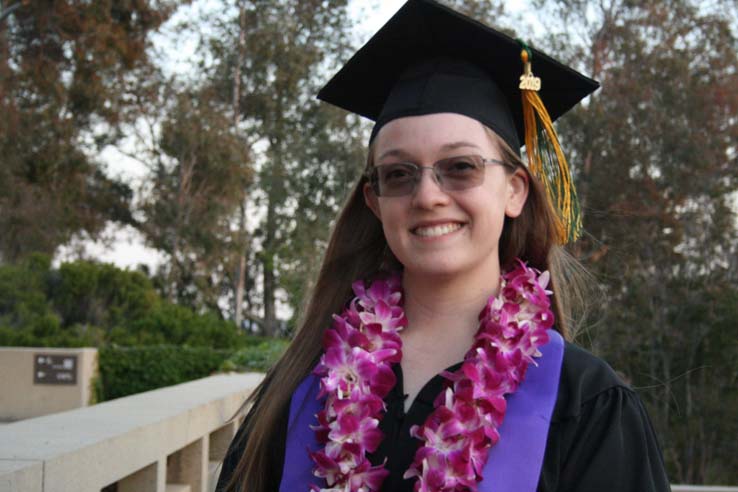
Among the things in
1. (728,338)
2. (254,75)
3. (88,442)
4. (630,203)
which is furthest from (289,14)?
(88,442)

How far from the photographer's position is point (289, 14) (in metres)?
25.8

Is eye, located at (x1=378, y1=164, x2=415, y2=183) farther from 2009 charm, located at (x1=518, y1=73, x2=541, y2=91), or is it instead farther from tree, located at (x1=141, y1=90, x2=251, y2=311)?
tree, located at (x1=141, y1=90, x2=251, y2=311)

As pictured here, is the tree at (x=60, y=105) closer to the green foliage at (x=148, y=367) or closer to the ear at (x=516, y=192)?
the green foliage at (x=148, y=367)

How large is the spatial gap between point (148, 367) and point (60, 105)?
9.02 m

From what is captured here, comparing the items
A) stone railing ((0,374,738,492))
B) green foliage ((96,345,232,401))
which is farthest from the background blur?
stone railing ((0,374,738,492))

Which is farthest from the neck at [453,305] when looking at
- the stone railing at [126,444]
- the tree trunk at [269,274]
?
the tree trunk at [269,274]

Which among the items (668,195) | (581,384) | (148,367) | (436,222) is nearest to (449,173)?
(436,222)

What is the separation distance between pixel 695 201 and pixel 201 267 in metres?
14.1

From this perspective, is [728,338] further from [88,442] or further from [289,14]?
[289,14]

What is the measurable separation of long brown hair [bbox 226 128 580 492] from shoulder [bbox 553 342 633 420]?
278 mm

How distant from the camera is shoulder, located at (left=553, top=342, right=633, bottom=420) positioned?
1.79 m

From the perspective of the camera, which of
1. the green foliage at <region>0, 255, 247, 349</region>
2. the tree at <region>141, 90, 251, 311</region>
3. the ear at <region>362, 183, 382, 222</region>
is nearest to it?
the ear at <region>362, 183, 382, 222</region>

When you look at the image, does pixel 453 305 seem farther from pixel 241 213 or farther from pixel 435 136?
pixel 241 213

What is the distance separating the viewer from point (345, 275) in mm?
2363
